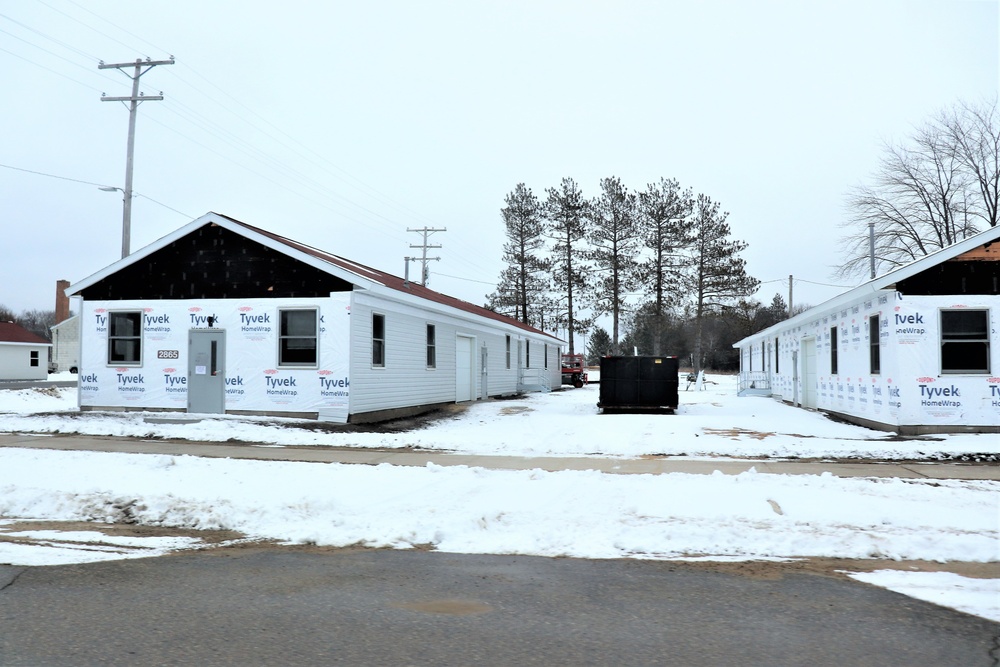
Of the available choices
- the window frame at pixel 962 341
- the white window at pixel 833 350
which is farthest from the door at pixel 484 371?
the window frame at pixel 962 341

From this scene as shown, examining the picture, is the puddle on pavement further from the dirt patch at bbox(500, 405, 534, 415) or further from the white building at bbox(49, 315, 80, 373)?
the white building at bbox(49, 315, 80, 373)

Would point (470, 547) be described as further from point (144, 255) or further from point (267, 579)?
point (144, 255)

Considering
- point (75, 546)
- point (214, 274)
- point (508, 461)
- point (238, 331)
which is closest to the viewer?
point (75, 546)

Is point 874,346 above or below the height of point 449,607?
above

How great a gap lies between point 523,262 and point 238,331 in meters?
41.0

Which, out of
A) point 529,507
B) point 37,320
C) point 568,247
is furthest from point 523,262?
point 37,320

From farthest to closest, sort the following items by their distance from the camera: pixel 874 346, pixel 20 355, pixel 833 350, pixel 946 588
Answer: pixel 20 355, pixel 833 350, pixel 874 346, pixel 946 588

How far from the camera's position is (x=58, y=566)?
6.16 metres

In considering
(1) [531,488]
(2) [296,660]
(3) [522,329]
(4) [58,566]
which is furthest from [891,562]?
(3) [522,329]

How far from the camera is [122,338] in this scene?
1923cm

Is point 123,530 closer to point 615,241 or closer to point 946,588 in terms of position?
point 946,588

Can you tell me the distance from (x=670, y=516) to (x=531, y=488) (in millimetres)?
2121

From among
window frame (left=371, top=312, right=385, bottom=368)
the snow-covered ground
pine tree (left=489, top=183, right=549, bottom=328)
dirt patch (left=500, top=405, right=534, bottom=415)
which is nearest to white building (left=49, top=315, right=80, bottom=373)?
pine tree (left=489, top=183, right=549, bottom=328)

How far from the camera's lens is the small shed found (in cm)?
4853
